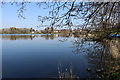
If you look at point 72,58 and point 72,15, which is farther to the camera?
point 72,58

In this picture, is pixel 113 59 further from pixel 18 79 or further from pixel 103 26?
pixel 18 79

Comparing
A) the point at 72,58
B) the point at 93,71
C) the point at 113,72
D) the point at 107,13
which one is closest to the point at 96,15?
the point at 107,13

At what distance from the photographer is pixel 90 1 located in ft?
5.48

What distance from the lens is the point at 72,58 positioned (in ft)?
26.3

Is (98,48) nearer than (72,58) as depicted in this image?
Yes

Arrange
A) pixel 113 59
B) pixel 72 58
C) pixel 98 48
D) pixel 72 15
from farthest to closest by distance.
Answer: pixel 72 58 → pixel 113 59 → pixel 98 48 → pixel 72 15

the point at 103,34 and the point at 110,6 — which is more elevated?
the point at 110,6

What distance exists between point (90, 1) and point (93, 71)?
16.1 ft

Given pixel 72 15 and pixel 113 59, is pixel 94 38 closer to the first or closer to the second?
pixel 72 15

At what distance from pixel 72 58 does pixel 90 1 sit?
661 centimetres

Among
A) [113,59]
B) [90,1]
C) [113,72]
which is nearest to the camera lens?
[90,1]

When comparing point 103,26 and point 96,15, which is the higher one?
point 96,15

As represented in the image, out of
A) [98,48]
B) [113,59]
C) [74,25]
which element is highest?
[74,25]

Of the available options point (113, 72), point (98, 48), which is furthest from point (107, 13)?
point (113, 72)
